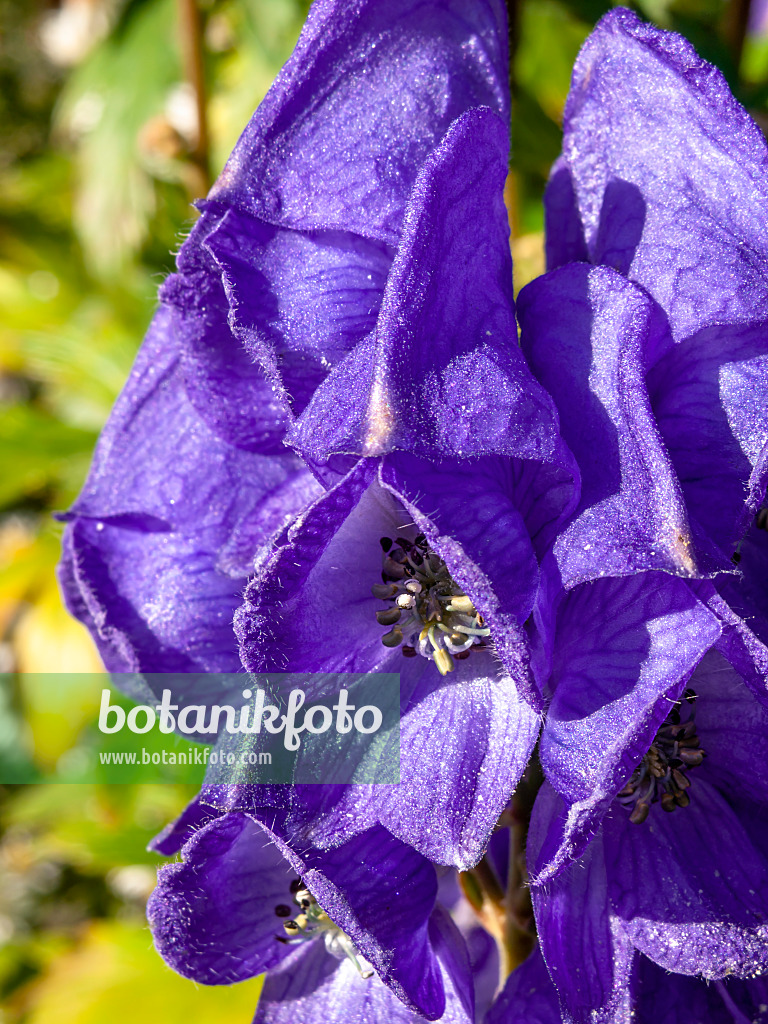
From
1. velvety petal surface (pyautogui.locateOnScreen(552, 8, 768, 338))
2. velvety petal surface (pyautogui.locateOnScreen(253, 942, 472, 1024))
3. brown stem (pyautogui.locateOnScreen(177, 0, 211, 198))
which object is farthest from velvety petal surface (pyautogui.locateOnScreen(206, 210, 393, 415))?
brown stem (pyautogui.locateOnScreen(177, 0, 211, 198))

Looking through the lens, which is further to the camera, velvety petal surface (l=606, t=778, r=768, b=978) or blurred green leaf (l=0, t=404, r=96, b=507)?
blurred green leaf (l=0, t=404, r=96, b=507)

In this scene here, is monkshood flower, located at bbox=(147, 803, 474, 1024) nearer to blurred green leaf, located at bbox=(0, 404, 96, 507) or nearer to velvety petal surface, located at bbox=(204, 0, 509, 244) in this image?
velvety petal surface, located at bbox=(204, 0, 509, 244)

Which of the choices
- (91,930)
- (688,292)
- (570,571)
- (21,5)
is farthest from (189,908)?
(21,5)

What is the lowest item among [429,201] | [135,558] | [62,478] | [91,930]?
[91,930]

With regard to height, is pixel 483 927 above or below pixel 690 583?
below

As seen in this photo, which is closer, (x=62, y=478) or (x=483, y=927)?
(x=483, y=927)

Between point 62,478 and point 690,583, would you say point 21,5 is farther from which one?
point 690,583

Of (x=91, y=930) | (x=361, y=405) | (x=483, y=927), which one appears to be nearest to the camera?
(x=361, y=405)

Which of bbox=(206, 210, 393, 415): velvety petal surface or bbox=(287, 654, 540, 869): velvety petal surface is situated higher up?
bbox=(206, 210, 393, 415): velvety petal surface

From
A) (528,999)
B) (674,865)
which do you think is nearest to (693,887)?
(674,865)
